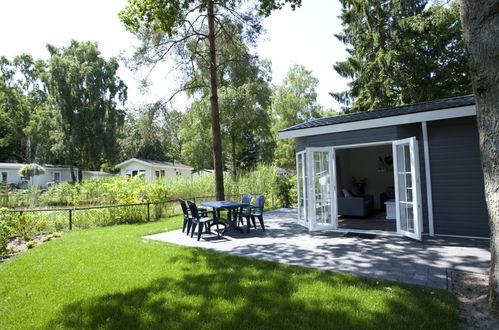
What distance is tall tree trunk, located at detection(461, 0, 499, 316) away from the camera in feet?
9.66

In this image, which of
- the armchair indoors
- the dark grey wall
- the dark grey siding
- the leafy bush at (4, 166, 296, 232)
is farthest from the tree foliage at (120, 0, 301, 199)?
the dark grey siding

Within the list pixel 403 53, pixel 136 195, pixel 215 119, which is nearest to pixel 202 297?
pixel 215 119

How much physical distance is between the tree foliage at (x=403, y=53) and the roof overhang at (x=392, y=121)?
908 centimetres

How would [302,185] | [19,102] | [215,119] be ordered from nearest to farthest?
[302,185], [215,119], [19,102]

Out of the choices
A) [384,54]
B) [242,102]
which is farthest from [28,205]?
[384,54]

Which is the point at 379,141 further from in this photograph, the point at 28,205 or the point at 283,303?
the point at 28,205

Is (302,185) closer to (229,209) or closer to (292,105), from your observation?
(229,209)

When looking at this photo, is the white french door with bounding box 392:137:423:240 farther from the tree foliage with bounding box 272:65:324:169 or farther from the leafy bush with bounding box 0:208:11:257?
the tree foliage with bounding box 272:65:324:169

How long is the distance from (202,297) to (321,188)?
4800 mm

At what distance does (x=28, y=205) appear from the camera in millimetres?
13109

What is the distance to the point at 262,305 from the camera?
3.29m

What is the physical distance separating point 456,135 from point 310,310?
5362 mm

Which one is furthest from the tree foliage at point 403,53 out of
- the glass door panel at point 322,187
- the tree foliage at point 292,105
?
the tree foliage at point 292,105

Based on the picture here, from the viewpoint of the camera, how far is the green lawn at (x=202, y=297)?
2.96 metres
